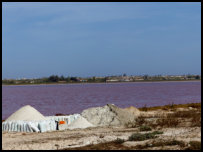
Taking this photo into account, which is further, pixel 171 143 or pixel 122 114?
pixel 122 114


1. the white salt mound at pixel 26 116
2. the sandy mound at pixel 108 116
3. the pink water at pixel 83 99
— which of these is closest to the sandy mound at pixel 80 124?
the sandy mound at pixel 108 116

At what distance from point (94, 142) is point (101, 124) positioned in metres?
4.96

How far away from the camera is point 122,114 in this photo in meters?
15.0

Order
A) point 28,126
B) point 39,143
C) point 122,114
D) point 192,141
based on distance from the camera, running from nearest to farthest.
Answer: point 192,141 → point 39,143 → point 28,126 → point 122,114

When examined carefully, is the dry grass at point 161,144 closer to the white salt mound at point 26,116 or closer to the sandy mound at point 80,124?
the sandy mound at point 80,124

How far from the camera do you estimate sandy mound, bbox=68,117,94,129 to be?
45.1 ft

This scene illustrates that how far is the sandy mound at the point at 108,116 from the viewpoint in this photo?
47.2 ft

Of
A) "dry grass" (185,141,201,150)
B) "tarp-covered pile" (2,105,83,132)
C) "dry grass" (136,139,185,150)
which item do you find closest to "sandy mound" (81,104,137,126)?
"tarp-covered pile" (2,105,83,132)

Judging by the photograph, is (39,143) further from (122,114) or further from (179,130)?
(122,114)

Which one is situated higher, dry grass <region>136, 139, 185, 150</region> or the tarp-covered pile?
dry grass <region>136, 139, 185, 150</region>

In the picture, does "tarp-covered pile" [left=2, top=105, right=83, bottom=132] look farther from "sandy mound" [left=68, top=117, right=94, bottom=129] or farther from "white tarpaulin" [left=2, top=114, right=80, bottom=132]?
"sandy mound" [left=68, top=117, right=94, bottom=129]

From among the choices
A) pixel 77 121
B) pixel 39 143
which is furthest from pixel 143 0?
pixel 77 121

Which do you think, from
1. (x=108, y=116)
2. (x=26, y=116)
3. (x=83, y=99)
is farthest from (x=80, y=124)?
(x=83, y=99)

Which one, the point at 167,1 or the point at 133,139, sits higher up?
the point at 167,1
